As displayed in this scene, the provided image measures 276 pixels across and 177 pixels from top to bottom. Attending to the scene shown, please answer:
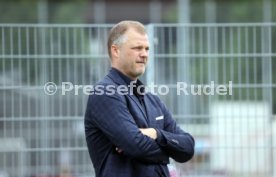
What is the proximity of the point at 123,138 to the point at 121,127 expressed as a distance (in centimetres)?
6

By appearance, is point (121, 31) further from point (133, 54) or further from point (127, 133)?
point (127, 133)

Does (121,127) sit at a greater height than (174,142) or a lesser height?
greater

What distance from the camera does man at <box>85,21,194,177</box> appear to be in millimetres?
4602

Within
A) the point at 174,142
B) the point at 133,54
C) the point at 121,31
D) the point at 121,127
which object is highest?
the point at 121,31

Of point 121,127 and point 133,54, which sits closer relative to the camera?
point 121,127

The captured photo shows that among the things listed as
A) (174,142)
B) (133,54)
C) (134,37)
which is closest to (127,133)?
(174,142)

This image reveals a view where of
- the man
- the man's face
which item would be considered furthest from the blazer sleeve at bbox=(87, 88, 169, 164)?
the man's face

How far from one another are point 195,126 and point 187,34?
0.90 metres

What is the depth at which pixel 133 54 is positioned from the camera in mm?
4742

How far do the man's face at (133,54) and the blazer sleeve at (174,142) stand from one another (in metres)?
0.39

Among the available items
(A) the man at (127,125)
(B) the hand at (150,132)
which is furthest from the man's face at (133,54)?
(B) the hand at (150,132)

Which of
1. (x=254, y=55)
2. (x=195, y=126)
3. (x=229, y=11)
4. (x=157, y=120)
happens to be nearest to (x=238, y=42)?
(x=254, y=55)

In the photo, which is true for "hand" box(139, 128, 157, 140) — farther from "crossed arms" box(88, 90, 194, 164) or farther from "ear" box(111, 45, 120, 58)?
"ear" box(111, 45, 120, 58)

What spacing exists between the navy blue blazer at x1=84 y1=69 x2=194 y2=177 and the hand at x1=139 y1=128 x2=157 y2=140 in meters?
0.03
